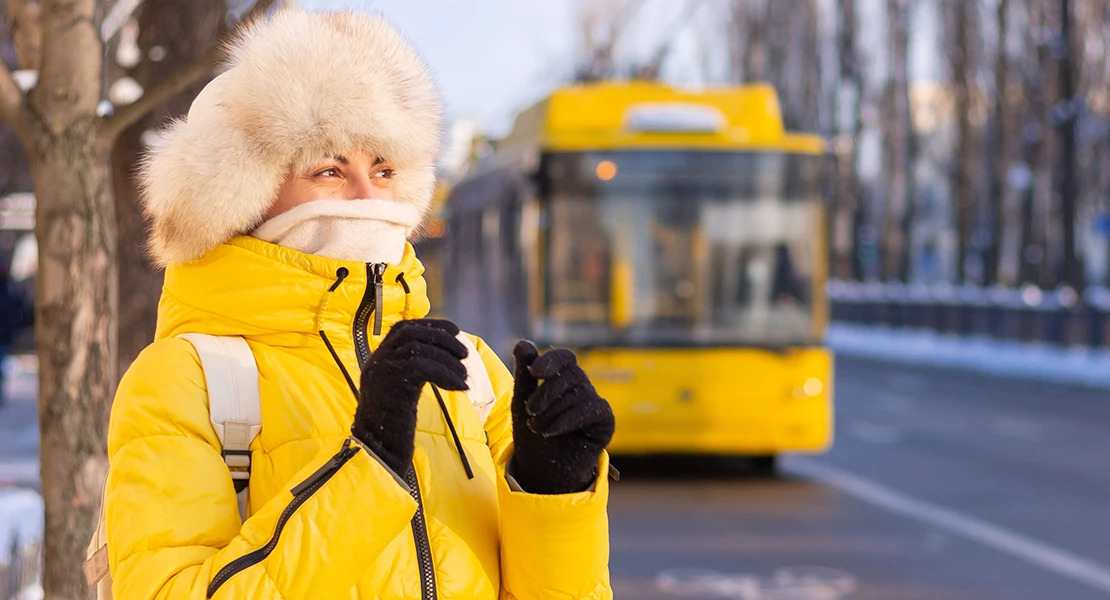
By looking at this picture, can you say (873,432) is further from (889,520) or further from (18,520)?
(18,520)

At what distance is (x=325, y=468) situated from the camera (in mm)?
2260

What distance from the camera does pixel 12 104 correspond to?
4668 mm

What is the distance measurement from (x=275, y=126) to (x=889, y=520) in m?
8.98

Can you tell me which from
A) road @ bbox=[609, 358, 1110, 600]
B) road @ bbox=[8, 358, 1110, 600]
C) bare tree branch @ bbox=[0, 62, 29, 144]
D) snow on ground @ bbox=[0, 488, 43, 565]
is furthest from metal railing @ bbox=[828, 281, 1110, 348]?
bare tree branch @ bbox=[0, 62, 29, 144]

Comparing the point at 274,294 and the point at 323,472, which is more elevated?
the point at 274,294

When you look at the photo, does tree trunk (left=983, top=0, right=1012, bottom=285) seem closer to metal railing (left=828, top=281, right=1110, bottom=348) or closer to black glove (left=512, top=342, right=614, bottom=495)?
metal railing (left=828, top=281, right=1110, bottom=348)

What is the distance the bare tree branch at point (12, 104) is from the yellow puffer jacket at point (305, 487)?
2356 millimetres

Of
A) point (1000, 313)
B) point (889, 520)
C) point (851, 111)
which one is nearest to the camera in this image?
point (889, 520)

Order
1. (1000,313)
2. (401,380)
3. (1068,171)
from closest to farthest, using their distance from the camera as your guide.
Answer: (401,380) → (1068,171) → (1000,313)

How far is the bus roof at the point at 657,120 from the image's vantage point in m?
13.5

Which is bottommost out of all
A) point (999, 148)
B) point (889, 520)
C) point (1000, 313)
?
point (1000, 313)

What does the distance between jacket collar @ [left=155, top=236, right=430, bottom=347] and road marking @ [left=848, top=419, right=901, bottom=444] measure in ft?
47.7

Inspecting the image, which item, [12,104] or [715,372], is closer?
[12,104]

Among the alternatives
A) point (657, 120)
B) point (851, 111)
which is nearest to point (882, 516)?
point (657, 120)
